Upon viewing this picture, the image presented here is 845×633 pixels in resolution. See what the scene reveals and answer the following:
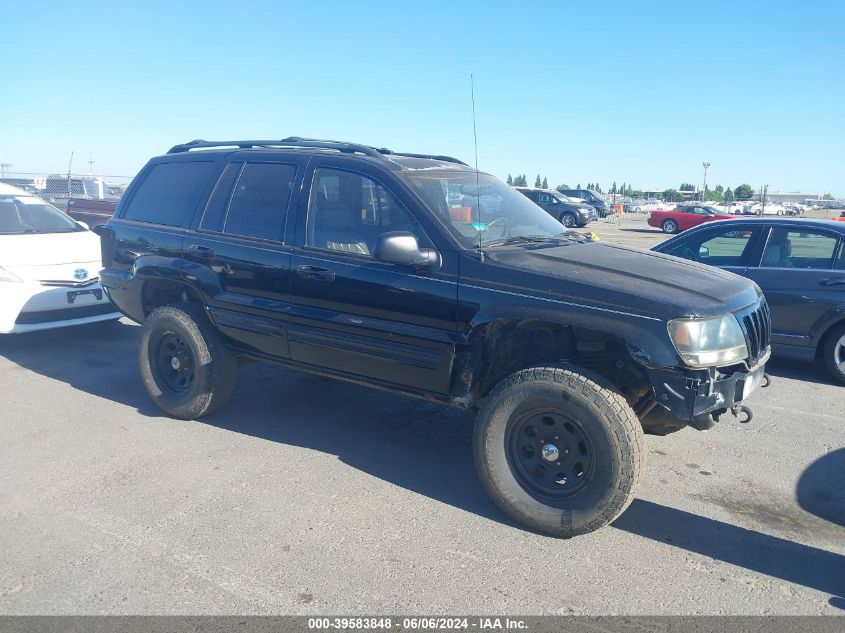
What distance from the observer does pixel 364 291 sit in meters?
4.24

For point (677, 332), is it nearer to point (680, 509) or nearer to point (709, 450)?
point (680, 509)

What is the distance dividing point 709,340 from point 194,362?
11.5 ft

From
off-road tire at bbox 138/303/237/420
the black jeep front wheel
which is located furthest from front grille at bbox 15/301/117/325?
the black jeep front wheel

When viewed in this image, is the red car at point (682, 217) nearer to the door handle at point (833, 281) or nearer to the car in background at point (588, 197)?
the car in background at point (588, 197)

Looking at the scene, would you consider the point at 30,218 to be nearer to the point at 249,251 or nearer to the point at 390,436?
the point at 249,251

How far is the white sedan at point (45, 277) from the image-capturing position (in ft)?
22.7

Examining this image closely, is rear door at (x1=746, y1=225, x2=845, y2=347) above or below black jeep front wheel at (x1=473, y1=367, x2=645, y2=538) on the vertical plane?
above

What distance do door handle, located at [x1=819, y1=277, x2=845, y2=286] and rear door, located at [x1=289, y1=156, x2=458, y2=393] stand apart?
4.28m

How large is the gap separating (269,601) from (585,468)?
169cm

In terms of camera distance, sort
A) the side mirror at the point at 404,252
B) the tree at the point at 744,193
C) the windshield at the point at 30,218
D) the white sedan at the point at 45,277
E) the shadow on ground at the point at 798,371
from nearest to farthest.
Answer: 1. the side mirror at the point at 404,252
2. the shadow on ground at the point at 798,371
3. the white sedan at the point at 45,277
4. the windshield at the point at 30,218
5. the tree at the point at 744,193

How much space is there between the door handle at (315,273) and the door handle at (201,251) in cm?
85

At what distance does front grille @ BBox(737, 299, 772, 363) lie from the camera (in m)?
3.75

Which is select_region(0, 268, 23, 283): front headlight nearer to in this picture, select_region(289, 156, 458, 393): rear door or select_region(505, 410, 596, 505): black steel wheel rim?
select_region(289, 156, 458, 393): rear door

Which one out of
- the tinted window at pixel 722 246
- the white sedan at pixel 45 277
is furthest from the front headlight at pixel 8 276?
the tinted window at pixel 722 246
